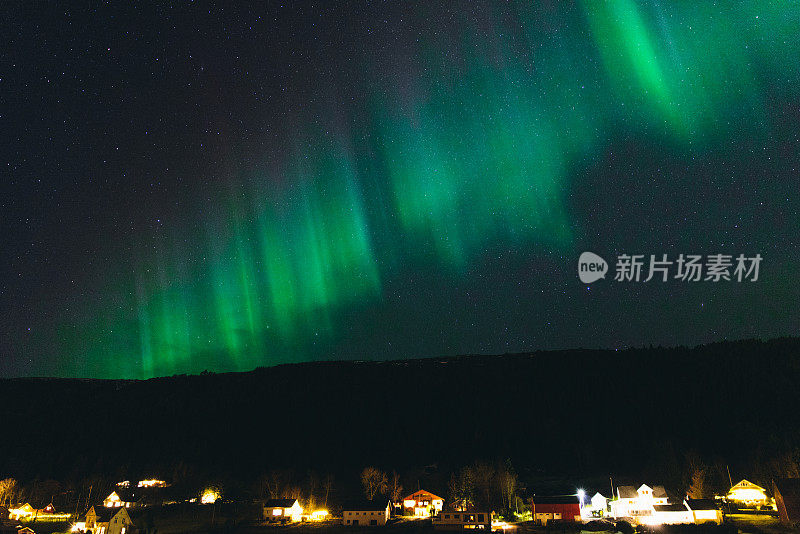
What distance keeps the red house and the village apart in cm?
11

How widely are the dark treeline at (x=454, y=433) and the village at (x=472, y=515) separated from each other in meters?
7.43

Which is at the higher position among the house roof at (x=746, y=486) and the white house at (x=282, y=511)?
the white house at (x=282, y=511)

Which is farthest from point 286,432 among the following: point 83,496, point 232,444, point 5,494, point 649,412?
point 649,412

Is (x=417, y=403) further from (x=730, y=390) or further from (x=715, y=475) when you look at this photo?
(x=715, y=475)

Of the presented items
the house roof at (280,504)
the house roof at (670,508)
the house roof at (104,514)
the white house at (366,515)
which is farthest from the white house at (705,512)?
the house roof at (104,514)

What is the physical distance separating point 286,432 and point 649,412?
105 metres

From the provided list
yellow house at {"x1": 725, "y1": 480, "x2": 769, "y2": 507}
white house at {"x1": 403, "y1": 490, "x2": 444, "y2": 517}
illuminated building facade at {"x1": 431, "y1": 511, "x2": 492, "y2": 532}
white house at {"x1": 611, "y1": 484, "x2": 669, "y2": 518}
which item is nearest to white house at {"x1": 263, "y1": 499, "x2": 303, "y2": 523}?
white house at {"x1": 403, "y1": 490, "x2": 444, "y2": 517}

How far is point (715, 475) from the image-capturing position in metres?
85.8

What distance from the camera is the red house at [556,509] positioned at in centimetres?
6253

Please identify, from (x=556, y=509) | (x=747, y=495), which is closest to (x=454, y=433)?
(x=747, y=495)

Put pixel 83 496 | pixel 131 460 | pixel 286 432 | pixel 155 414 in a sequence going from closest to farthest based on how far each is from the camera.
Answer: pixel 83 496, pixel 131 460, pixel 286 432, pixel 155 414

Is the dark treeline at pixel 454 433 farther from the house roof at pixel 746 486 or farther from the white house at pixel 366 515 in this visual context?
the white house at pixel 366 515

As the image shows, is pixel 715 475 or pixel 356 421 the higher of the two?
pixel 356 421

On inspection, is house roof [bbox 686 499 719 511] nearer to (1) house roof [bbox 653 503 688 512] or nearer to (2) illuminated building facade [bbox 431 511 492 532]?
(1) house roof [bbox 653 503 688 512]
